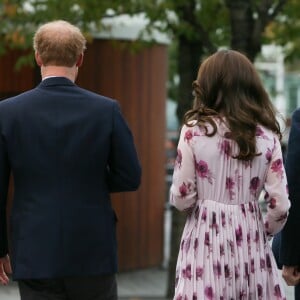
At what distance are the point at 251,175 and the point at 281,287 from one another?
523 mm

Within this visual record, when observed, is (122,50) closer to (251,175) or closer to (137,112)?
(137,112)

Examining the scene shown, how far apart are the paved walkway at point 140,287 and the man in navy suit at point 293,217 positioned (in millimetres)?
5764

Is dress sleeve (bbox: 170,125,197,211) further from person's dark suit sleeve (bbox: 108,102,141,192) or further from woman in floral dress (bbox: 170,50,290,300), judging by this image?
person's dark suit sleeve (bbox: 108,102,141,192)

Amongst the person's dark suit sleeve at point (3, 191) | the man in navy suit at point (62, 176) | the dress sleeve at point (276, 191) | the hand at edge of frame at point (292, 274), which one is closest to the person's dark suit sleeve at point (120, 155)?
the man in navy suit at point (62, 176)

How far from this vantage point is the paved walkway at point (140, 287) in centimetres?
1161

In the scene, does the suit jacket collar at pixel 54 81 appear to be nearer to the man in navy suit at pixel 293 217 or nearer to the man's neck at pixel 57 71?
the man's neck at pixel 57 71

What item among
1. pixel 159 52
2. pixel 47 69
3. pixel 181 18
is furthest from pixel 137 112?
pixel 47 69

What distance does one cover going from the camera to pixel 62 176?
4.86 metres

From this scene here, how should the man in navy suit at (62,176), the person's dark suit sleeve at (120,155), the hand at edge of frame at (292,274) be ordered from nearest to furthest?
1. the man in navy suit at (62,176)
2. the person's dark suit sleeve at (120,155)
3. the hand at edge of frame at (292,274)

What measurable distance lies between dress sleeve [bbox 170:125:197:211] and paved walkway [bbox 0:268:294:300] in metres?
6.01

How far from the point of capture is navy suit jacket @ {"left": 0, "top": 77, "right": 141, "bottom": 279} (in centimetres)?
487

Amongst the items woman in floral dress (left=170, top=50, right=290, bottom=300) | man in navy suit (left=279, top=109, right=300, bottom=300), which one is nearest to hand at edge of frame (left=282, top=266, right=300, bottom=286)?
man in navy suit (left=279, top=109, right=300, bottom=300)

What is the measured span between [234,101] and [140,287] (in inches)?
319

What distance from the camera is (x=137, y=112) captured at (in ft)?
44.6
